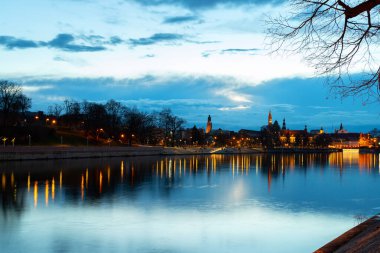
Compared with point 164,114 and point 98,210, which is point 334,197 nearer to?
point 98,210

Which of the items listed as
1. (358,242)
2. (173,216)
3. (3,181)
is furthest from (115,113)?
(358,242)

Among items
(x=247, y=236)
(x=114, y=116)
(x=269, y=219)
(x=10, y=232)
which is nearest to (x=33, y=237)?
(x=10, y=232)

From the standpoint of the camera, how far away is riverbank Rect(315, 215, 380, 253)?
1077 cm

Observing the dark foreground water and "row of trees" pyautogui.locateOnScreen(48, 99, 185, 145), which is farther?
"row of trees" pyautogui.locateOnScreen(48, 99, 185, 145)

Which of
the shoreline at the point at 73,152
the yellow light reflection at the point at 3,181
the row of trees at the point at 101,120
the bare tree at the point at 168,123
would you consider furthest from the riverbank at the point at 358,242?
the bare tree at the point at 168,123

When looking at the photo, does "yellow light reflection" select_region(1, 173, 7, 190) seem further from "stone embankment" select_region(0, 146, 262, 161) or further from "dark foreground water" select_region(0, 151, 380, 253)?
"stone embankment" select_region(0, 146, 262, 161)

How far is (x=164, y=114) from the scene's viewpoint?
149 m

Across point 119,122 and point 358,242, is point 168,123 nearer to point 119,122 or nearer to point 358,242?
point 119,122

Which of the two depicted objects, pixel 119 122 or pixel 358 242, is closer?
pixel 358 242

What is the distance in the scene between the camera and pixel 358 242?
1205 cm

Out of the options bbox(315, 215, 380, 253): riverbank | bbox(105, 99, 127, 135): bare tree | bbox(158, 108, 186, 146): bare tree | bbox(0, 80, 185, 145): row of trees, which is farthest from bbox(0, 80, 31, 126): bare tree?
bbox(315, 215, 380, 253): riverbank

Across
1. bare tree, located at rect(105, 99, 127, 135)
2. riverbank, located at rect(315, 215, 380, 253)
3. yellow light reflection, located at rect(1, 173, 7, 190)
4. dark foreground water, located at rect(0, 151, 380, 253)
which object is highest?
bare tree, located at rect(105, 99, 127, 135)

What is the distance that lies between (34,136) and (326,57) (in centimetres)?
9040

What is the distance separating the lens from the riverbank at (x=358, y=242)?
1077 cm
